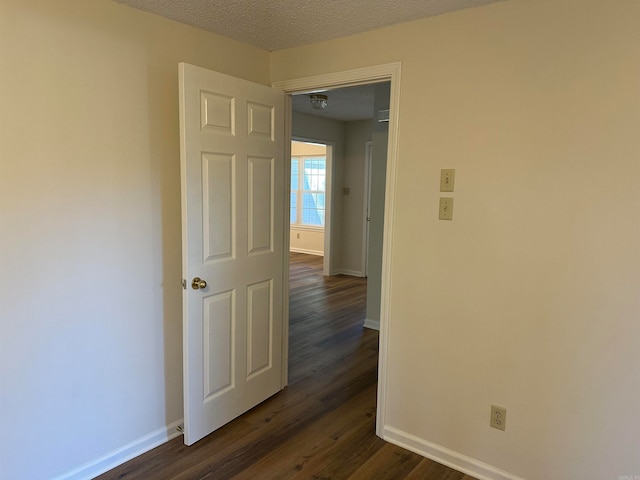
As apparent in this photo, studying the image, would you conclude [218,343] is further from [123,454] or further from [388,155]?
[388,155]

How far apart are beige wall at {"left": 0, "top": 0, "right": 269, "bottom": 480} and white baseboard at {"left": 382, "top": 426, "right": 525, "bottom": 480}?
1.25m

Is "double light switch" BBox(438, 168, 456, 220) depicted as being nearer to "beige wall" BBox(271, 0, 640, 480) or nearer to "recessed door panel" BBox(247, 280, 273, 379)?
"beige wall" BBox(271, 0, 640, 480)

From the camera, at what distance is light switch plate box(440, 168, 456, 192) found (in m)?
2.10

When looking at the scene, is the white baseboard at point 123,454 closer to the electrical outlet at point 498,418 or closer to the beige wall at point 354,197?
the electrical outlet at point 498,418

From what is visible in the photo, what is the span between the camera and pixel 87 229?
196 cm

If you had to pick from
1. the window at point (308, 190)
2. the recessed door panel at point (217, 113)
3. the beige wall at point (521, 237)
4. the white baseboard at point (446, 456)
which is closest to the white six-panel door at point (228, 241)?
the recessed door panel at point (217, 113)

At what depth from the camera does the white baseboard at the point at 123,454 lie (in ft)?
6.66

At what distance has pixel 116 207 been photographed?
2059mm

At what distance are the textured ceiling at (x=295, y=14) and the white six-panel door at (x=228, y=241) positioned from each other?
27 cm

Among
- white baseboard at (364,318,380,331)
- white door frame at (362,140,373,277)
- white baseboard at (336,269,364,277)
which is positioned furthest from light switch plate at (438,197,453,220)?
white baseboard at (336,269,364,277)

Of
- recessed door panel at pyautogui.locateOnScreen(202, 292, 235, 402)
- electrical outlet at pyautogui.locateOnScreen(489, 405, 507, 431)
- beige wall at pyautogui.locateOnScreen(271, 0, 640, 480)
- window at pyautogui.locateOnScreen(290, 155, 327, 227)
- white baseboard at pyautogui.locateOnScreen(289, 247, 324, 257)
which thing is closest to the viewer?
beige wall at pyautogui.locateOnScreen(271, 0, 640, 480)

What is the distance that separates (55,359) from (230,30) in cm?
187

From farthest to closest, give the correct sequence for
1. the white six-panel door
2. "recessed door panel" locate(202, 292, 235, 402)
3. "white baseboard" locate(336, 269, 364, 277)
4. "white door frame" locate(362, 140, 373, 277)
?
1. "white baseboard" locate(336, 269, 364, 277)
2. "white door frame" locate(362, 140, 373, 277)
3. "recessed door panel" locate(202, 292, 235, 402)
4. the white six-panel door

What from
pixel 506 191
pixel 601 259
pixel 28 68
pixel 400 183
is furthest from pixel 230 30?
pixel 601 259
